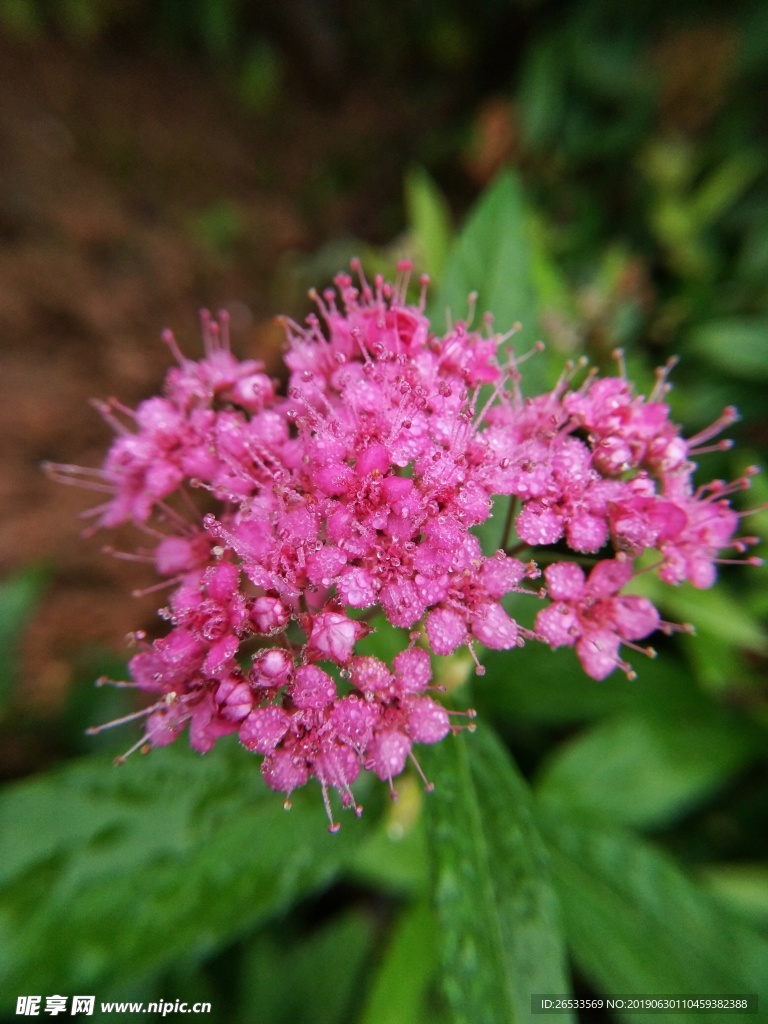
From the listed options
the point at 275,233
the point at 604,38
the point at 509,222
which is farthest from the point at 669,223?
the point at 275,233

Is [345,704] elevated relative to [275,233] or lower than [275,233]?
lower

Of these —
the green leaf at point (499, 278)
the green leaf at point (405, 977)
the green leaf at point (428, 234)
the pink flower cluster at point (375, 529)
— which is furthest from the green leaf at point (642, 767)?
the green leaf at point (428, 234)

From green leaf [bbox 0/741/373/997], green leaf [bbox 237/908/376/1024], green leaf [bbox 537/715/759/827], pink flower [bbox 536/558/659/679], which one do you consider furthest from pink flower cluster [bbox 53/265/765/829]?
green leaf [bbox 237/908/376/1024]

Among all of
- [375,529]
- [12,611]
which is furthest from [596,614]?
[12,611]

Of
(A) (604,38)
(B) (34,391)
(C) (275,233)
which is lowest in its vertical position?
(B) (34,391)

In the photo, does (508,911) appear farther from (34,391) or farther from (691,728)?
(34,391)

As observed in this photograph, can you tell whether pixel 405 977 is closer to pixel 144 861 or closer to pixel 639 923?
pixel 639 923

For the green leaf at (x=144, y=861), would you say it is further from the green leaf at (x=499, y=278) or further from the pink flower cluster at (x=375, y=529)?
the green leaf at (x=499, y=278)
